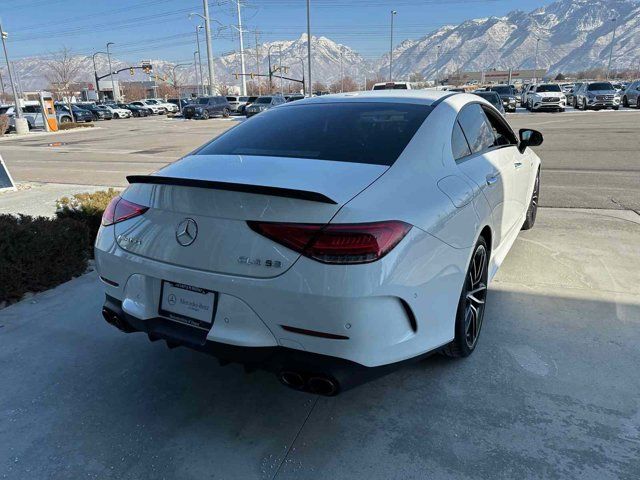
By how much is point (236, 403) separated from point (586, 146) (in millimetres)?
14138

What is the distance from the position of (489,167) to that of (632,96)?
36793mm

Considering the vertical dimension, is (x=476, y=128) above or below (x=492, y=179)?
above

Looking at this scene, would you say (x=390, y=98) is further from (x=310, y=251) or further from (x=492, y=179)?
(x=310, y=251)

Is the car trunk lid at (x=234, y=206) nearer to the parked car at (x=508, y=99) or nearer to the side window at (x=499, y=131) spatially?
the side window at (x=499, y=131)

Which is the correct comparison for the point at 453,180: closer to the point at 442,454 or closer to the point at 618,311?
the point at 442,454

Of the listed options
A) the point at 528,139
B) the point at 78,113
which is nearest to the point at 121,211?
the point at 528,139

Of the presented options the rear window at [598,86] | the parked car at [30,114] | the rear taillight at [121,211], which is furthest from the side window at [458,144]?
the parked car at [30,114]

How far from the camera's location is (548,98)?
31281mm

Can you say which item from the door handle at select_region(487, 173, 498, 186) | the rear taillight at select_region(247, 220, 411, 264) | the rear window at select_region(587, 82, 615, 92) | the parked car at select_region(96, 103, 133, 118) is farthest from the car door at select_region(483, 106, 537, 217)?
the parked car at select_region(96, 103, 133, 118)

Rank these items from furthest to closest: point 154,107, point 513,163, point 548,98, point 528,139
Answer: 1. point 154,107
2. point 548,98
3. point 528,139
4. point 513,163

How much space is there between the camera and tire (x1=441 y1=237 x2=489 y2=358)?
2.82 m

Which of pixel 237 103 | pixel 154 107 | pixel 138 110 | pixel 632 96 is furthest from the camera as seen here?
pixel 154 107

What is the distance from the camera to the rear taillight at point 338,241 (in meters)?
2.03

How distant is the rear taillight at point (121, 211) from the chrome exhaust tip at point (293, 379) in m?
1.06
